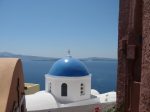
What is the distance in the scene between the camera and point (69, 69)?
66.9ft

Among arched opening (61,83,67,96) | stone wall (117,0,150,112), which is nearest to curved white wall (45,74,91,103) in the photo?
arched opening (61,83,67,96)

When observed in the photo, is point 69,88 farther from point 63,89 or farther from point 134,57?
point 134,57

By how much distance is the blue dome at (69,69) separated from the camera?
20.4m

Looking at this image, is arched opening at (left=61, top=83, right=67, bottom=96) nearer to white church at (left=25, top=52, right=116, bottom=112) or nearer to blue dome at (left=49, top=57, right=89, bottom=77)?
white church at (left=25, top=52, right=116, bottom=112)

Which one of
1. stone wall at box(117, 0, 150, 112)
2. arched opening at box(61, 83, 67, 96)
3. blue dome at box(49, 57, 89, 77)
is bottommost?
arched opening at box(61, 83, 67, 96)

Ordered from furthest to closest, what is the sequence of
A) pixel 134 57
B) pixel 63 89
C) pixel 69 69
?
pixel 63 89 → pixel 69 69 → pixel 134 57

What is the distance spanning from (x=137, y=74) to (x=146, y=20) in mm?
1231

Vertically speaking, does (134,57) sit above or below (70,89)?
above

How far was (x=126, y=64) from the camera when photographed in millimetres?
5887

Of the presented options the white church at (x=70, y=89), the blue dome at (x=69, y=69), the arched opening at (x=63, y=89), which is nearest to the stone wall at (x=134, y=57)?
the white church at (x=70, y=89)

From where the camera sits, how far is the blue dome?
20.4 m

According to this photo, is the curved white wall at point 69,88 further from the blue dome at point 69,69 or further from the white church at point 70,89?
the blue dome at point 69,69

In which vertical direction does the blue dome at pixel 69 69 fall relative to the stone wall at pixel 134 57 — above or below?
below

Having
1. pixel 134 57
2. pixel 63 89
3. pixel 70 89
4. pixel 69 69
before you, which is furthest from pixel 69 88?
pixel 134 57
